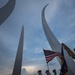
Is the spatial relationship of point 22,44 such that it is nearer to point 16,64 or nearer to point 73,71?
point 16,64

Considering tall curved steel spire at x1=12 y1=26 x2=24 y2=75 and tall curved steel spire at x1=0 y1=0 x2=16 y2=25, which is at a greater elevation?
tall curved steel spire at x1=0 y1=0 x2=16 y2=25

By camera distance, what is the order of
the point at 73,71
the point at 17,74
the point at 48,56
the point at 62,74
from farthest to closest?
the point at 17,74 < the point at 73,71 < the point at 48,56 < the point at 62,74

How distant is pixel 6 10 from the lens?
2547 centimetres

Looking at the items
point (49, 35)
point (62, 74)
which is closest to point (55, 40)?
point (49, 35)

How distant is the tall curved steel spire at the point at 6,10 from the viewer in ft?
74.9

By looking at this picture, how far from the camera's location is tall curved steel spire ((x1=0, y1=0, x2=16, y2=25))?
2282 centimetres

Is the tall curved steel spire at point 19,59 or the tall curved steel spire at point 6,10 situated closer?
the tall curved steel spire at point 19,59

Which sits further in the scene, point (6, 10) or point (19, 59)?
point (6, 10)

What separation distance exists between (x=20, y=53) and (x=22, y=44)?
200cm

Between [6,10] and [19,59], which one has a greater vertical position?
[6,10]

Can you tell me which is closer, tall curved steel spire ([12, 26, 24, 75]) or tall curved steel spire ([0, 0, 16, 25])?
tall curved steel spire ([12, 26, 24, 75])

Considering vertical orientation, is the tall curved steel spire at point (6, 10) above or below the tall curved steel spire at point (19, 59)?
above

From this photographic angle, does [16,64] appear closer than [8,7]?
Yes

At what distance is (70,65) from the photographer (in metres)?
18.3
